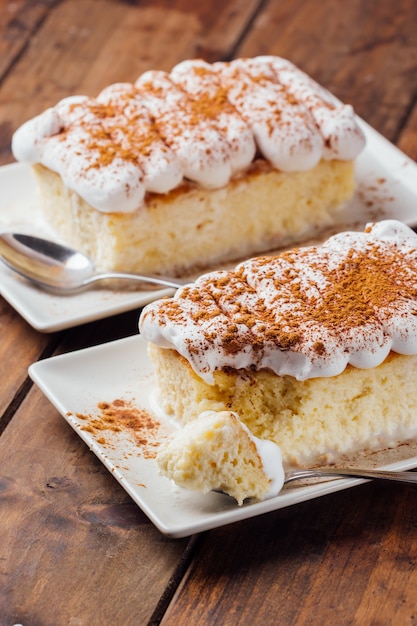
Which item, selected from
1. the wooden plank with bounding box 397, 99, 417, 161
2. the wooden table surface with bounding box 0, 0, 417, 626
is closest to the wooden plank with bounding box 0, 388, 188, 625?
the wooden table surface with bounding box 0, 0, 417, 626

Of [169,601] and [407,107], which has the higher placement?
[169,601]

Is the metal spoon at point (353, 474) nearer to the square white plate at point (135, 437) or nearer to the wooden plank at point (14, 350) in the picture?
the square white plate at point (135, 437)

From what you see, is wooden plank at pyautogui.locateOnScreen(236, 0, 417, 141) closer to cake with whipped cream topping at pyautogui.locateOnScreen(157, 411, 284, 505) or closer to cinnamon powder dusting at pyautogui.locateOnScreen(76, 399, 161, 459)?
cinnamon powder dusting at pyautogui.locateOnScreen(76, 399, 161, 459)

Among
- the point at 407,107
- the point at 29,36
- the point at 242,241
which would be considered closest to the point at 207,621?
the point at 242,241

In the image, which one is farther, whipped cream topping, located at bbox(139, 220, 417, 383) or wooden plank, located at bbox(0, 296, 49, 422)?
wooden plank, located at bbox(0, 296, 49, 422)

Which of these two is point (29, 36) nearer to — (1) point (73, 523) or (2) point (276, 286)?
(2) point (276, 286)

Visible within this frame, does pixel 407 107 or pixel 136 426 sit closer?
pixel 136 426

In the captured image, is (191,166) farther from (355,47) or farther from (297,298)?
(355,47)
